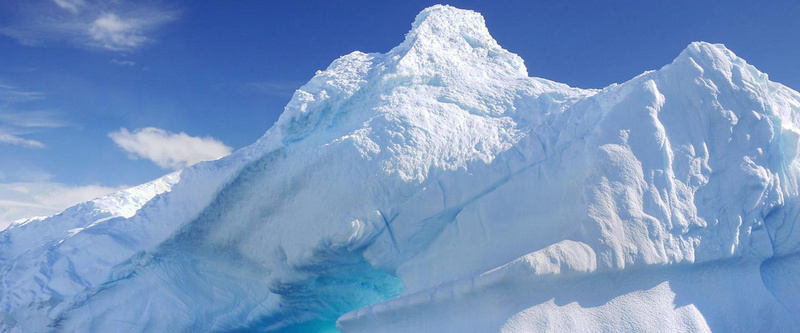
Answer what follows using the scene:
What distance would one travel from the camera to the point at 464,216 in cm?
859

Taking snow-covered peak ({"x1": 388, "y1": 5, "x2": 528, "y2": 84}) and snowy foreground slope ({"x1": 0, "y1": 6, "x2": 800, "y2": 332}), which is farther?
snow-covered peak ({"x1": 388, "y1": 5, "x2": 528, "y2": 84})

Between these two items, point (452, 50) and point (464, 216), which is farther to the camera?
point (452, 50)

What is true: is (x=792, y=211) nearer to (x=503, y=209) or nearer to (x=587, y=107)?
(x=587, y=107)

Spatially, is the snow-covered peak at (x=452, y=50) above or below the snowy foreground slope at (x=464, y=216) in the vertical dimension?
above

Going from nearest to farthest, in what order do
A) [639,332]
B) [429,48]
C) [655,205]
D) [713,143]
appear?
1. [639,332]
2. [655,205]
3. [713,143]
4. [429,48]

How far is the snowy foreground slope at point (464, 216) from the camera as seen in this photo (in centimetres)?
752

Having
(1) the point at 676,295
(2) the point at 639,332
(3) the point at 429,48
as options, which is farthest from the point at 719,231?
(3) the point at 429,48

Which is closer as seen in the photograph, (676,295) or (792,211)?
(676,295)

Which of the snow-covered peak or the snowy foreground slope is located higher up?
the snow-covered peak

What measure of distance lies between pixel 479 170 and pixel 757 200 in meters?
3.70

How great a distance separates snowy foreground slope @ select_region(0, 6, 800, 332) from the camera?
752cm

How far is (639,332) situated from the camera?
23.2 feet

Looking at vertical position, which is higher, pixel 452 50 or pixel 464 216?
pixel 452 50

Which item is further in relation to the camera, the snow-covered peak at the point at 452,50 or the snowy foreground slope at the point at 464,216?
the snow-covered peak at the point at 452,50
